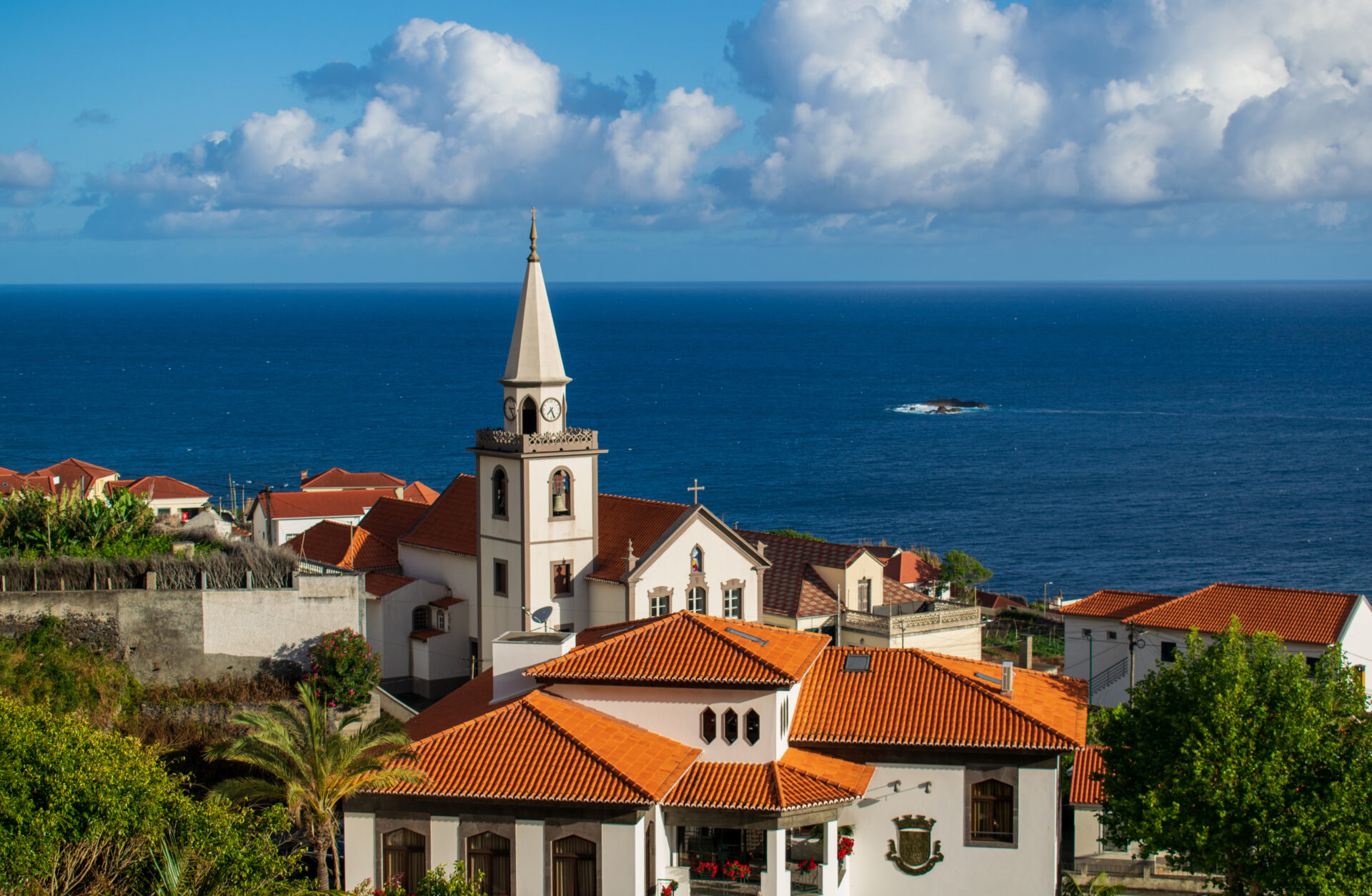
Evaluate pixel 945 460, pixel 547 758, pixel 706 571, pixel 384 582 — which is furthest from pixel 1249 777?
pixel 945 460

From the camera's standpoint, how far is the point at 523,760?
26.0 meters

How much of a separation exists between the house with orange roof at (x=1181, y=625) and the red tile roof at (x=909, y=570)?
16.1 metres

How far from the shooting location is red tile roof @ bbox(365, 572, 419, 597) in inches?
1907

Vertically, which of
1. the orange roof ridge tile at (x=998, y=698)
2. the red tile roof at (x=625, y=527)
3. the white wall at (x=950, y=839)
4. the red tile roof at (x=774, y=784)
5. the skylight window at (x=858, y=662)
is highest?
the red tile roof at (x=625, y=527)

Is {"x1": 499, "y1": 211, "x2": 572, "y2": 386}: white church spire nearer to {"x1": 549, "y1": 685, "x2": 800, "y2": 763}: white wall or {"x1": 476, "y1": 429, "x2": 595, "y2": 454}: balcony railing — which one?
{"x1": 476, "y1": 429, "x2": 595, "y2": 454}: balcony railing

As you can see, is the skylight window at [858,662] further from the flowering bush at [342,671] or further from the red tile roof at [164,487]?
the red tile roof at [164,487]

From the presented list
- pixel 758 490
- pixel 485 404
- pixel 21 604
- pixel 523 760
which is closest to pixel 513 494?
pixel 21 604

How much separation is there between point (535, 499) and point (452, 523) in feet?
18.4

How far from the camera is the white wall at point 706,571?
4497 centimetres

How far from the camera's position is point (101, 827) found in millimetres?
22500

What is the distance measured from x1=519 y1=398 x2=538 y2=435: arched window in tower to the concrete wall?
943 cm

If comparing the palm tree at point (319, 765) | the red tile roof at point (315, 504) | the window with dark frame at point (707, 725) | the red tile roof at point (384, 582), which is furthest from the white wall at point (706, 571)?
the red tile roof at point (315, 504)

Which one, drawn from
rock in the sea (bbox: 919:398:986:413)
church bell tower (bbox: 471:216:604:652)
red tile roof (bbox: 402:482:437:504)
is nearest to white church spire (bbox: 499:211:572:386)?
church bell tower (bbox: 471:216:604:652)

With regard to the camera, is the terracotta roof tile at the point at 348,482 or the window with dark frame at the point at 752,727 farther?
the terracotta roof tile at the point at 348,482
